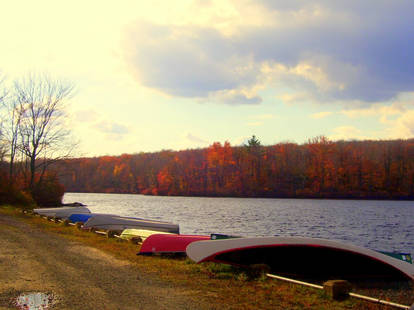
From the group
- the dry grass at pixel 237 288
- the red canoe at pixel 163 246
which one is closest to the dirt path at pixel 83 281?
the dry grass at pixel 237 288

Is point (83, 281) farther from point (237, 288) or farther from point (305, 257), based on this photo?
point (305, 257)

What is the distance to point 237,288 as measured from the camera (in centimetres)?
729

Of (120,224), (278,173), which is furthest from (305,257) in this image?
(278,173)

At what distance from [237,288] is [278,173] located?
68.6m

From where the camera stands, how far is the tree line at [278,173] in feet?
219

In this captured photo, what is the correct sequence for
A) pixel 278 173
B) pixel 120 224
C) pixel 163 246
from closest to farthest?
pixel 163 246 < pixel 120 224 < pixel 278 173

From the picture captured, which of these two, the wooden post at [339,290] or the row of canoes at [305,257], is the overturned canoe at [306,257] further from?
the wooden post at [339,290]

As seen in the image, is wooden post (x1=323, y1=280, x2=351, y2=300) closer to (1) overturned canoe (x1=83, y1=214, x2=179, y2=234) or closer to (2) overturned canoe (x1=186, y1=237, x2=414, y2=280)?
(2) overturned canoe (x1=186, y1=237, x2=414, y2=280)

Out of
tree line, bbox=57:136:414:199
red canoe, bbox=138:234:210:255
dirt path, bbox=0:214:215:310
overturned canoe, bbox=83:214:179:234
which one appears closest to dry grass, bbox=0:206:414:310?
red canoe, bbox=138:234:210:255

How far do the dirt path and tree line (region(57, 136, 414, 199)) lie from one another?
54.9 m

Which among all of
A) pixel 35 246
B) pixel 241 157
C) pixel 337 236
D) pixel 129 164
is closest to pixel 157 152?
pixel 129 164

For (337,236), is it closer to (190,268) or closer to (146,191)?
(190,268)

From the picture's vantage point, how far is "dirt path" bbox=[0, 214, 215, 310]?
6051 millimetres

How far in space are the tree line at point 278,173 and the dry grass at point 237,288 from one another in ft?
185
